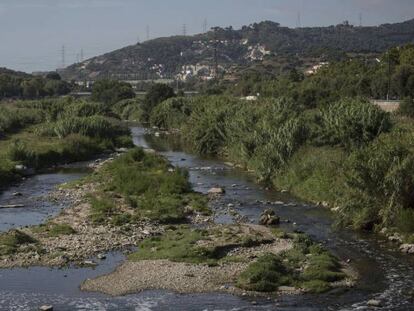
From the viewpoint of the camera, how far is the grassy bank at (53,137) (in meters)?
64.8

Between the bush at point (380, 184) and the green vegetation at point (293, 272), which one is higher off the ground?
the bush at point (380, 184)

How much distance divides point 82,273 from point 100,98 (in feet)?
465

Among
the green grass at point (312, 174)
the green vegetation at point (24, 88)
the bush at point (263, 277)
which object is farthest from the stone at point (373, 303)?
the green vegetation at point (24, 88)

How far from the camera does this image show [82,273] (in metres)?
29.4

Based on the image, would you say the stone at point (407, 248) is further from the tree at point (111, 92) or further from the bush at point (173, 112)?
the tree at point (111, 92)

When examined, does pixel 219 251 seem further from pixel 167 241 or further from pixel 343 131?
pixel 343 131

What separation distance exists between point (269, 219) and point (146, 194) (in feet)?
35.8

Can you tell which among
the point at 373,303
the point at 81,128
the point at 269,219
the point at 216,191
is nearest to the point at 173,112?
the point at 81,128

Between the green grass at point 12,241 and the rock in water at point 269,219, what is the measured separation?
1286 centimetres

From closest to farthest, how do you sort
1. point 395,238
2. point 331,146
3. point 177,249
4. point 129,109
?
point 177,249, point 395,238, point 331,146, point 129,109

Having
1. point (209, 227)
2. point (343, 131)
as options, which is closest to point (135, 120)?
point (343, 131)

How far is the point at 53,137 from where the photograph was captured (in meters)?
80.7

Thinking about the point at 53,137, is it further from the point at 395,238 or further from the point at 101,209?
the point at 395,238

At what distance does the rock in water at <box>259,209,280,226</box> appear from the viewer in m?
38.7
